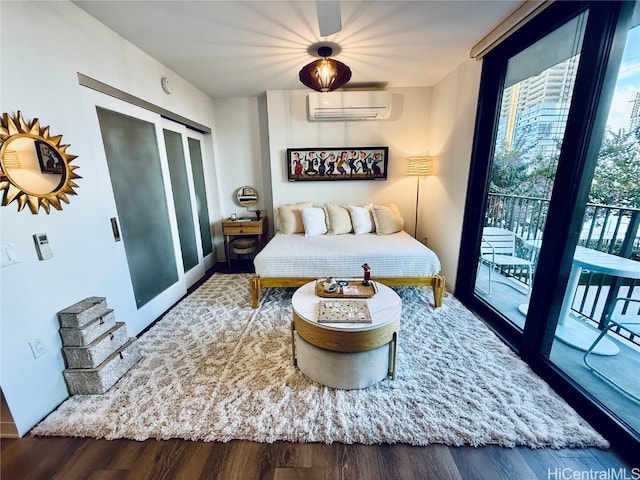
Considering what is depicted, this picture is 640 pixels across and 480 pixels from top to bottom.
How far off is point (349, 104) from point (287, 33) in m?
1.45

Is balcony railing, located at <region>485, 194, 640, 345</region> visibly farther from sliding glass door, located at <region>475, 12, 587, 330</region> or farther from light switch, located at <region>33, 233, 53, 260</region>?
light switch, located at <region>33, 233, 53, 260</region>

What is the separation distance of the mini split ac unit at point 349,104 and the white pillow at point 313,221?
1.35m

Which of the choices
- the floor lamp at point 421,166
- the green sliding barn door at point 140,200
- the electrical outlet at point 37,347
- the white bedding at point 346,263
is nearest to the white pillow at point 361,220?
the white bedding at point 346,263

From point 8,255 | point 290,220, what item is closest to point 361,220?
point 290,220

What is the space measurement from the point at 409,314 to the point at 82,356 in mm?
2605

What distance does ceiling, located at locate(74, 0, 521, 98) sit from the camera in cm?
181

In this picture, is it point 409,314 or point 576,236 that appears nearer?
point 576,236

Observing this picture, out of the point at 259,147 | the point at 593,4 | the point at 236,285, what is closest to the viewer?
the point at 593,4

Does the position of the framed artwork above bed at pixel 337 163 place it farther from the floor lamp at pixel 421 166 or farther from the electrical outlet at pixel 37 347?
the electrical outlet at pixel 37 347

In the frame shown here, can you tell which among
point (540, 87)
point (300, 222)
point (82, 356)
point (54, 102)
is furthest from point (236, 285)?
point (540, 87)

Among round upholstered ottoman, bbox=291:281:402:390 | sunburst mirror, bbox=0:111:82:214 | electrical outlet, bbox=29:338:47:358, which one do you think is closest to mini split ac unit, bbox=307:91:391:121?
sunburst mirror, bbox=0:111:82:214

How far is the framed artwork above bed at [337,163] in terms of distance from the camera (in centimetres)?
376

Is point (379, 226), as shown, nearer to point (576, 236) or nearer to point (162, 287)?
point (576, 236)

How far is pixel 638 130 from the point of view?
1.46 meters
